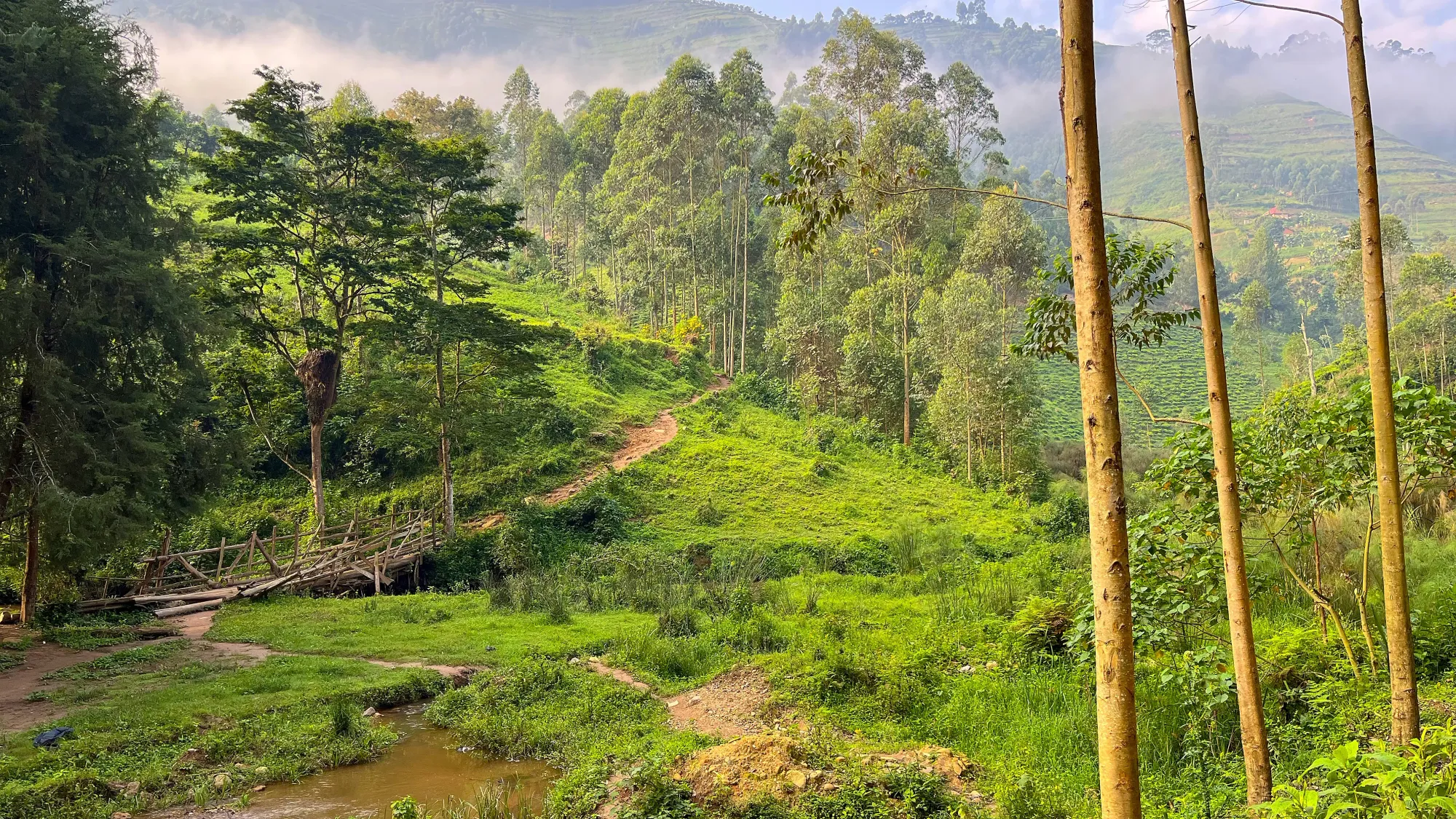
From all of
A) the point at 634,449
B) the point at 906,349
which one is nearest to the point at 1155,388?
the point at 906,349

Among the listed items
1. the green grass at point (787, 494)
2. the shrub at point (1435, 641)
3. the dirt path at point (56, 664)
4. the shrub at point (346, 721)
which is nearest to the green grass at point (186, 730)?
the shrub at point (346, 721)

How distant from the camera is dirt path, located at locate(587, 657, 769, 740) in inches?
311

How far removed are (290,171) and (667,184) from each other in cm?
2340

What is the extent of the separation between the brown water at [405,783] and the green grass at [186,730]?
245 millimetres

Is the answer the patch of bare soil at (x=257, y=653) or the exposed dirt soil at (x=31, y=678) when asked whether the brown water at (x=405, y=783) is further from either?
the exposed dirt soil at (x=31, y=678)

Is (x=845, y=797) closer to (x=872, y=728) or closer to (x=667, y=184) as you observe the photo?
(x=872, y=728)

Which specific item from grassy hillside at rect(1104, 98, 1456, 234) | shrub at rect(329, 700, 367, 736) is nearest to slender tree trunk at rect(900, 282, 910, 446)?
shrub at rect(329, 700, 367, 736)

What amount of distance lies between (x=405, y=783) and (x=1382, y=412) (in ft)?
27.6

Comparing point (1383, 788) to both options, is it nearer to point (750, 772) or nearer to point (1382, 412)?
point (1382, 412)

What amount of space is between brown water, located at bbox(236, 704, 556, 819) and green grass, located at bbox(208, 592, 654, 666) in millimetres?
2854

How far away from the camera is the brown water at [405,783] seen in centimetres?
653

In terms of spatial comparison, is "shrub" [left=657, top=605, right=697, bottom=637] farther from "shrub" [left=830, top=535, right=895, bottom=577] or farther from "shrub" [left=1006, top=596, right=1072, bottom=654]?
"shrub" [left=830, top=535, right=895, bottom=577]

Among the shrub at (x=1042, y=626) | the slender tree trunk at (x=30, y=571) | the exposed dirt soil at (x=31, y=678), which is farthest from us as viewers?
the slender tree trunk at (x=30, y=571)

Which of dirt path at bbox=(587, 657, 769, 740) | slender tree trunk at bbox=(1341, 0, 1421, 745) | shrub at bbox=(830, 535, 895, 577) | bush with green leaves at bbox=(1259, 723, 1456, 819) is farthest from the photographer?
shrub at bbox=(830, 535, 895, 577)
